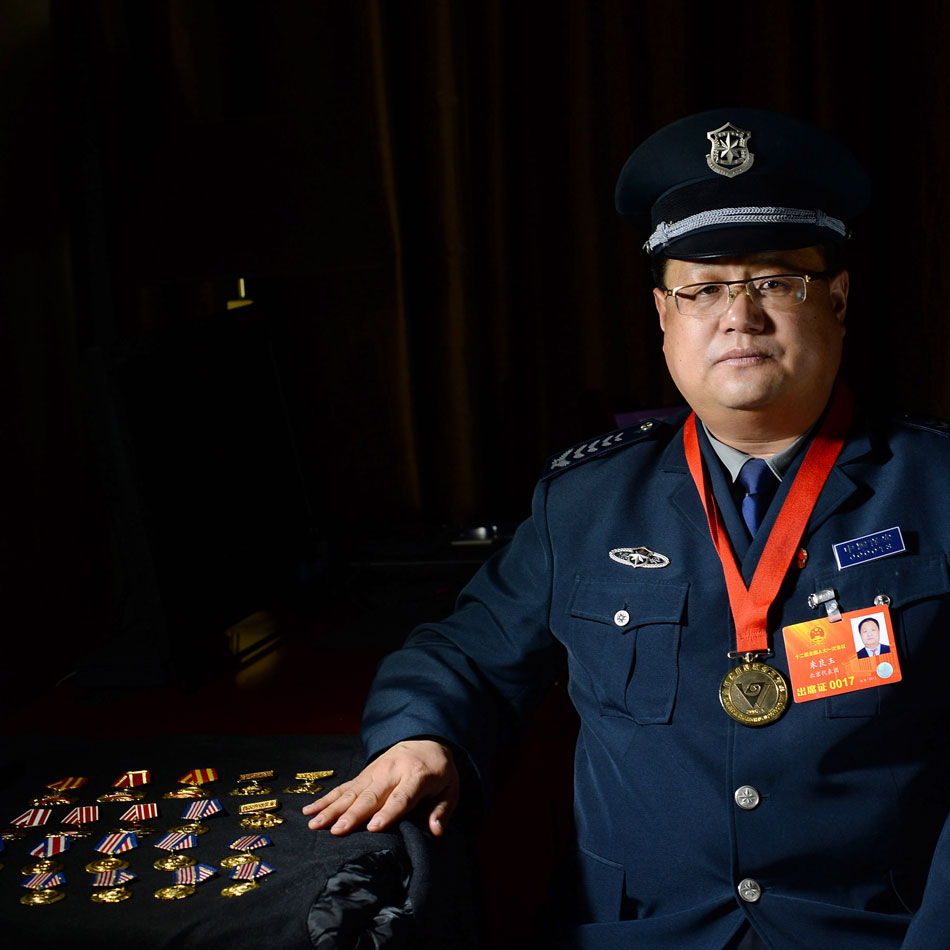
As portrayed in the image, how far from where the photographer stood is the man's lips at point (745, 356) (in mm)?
1171

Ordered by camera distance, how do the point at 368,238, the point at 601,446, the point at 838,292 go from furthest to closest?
the point at 368,238
the point at 601,446
the point at 838,292

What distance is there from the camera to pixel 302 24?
7.77ft

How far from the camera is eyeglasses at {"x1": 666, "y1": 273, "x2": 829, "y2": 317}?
47.0 inches

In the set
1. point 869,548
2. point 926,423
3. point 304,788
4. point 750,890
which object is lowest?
point 750,890

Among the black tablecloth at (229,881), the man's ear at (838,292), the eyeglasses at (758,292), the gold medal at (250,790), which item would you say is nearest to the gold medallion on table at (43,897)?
the black tablecloth at (229,881)

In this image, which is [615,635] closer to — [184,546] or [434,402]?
[184,546]

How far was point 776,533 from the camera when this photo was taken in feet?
3.92

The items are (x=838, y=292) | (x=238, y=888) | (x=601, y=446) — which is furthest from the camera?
(x=601, y=446)

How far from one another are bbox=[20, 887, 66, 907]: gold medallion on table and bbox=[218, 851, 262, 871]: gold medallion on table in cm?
14

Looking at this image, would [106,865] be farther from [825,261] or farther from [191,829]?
[825,261]

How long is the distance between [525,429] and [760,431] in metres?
1.39

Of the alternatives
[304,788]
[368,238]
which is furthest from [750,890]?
[368,238]

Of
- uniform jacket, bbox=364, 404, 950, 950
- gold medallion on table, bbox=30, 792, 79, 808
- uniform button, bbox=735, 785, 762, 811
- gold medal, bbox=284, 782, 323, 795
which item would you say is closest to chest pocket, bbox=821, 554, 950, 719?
uniform jacket, bbox=364, 404, 950, 950

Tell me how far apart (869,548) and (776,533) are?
0.09 meters
